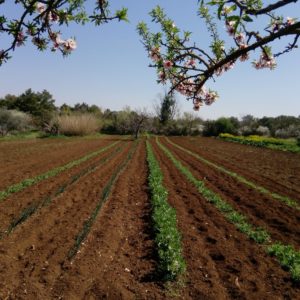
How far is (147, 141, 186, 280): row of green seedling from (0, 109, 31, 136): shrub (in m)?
→ 31.7

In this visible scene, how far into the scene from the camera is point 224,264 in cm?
600

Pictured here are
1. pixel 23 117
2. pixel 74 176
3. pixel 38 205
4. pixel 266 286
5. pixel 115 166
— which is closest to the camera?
pixel 266 286

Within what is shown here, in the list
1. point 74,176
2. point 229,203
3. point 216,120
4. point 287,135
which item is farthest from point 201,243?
point 216,120

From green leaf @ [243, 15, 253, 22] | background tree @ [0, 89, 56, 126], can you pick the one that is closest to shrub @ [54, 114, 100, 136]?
background tree @ [0, 89, 56, 126]

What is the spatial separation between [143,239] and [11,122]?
36.8 meters

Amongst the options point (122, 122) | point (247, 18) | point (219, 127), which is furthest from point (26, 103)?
point (247, 18)

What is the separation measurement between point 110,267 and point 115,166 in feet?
35.4

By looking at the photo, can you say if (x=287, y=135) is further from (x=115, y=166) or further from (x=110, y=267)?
(x=110, y=267)

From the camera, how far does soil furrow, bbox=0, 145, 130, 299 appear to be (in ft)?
16.5

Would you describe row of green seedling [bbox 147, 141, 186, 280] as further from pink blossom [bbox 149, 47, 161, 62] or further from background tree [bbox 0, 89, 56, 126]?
background tree [bbox 0, 89, 56, 126]

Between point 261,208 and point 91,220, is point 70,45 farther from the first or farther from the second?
point 261,208

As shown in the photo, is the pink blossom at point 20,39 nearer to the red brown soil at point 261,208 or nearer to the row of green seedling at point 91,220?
the row of green seedling at point 91,220

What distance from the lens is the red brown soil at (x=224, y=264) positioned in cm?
512

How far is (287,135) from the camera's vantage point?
187ft
